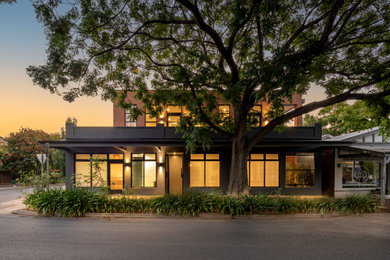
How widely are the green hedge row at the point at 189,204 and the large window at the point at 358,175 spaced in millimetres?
5524

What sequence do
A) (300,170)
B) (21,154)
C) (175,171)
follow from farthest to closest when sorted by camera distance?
(21,154) < (175,171) < (300,170)

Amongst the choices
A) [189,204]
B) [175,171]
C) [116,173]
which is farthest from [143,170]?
[189,204]

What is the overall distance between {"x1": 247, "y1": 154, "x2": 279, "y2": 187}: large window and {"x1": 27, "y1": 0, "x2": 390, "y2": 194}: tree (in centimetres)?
463

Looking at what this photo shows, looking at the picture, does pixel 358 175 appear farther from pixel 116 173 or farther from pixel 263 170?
pixel 116 173

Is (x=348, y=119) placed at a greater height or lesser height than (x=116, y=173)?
greater

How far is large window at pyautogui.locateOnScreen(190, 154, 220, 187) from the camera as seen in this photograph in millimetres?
14406

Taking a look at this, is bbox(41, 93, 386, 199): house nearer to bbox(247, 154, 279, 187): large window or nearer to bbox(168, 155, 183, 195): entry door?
bbox(247, 154, 279, 187): large window

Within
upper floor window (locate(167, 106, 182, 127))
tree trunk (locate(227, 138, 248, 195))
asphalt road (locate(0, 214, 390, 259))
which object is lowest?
asphalt road (locate(0, 214, 390, 259))

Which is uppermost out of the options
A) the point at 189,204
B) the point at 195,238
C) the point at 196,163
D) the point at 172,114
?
the point at 172,114

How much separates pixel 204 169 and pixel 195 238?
838 centimetres

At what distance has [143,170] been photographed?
47.9 feet

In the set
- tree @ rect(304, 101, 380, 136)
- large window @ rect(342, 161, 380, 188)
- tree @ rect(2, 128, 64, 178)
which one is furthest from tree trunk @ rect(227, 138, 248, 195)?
tree @ rect(2, 128, 64, 178)

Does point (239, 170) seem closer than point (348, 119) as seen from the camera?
A: Yes

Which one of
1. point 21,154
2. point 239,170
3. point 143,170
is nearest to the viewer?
point 239,170
